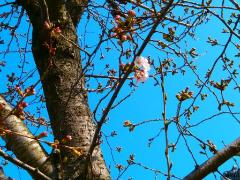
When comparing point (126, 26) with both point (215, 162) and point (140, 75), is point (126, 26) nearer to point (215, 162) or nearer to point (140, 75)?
point (140, 75)

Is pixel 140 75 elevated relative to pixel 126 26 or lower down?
lower down

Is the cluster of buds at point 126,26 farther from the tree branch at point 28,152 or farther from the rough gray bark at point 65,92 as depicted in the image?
the tree branch at point 28,152

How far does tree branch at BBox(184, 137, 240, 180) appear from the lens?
1.59 metres

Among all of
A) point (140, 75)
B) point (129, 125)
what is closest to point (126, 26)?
point (140, 75)

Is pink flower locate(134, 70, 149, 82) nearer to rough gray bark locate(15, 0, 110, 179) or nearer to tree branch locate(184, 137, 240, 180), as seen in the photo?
rough gray bark locate(15, 0, 110, 179)

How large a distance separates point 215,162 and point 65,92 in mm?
1062

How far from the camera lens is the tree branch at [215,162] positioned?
1594 mm

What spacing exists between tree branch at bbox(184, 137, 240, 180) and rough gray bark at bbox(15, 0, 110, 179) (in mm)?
507

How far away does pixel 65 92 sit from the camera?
234 centimetres

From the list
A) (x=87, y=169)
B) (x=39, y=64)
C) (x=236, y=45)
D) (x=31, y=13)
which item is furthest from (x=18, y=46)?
(x=87, y=169)

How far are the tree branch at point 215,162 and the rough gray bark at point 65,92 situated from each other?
0.51m

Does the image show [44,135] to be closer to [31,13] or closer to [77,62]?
[77,62]

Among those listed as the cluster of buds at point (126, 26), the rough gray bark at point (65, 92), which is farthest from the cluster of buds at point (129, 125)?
the cluster of buds at point (126, 26)

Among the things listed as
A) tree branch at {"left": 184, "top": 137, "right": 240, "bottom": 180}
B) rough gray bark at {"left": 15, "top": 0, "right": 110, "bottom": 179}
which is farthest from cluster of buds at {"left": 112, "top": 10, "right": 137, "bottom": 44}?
tree branch at {"left": 184, "top": 137, "right": 240, "bottom": 180}
